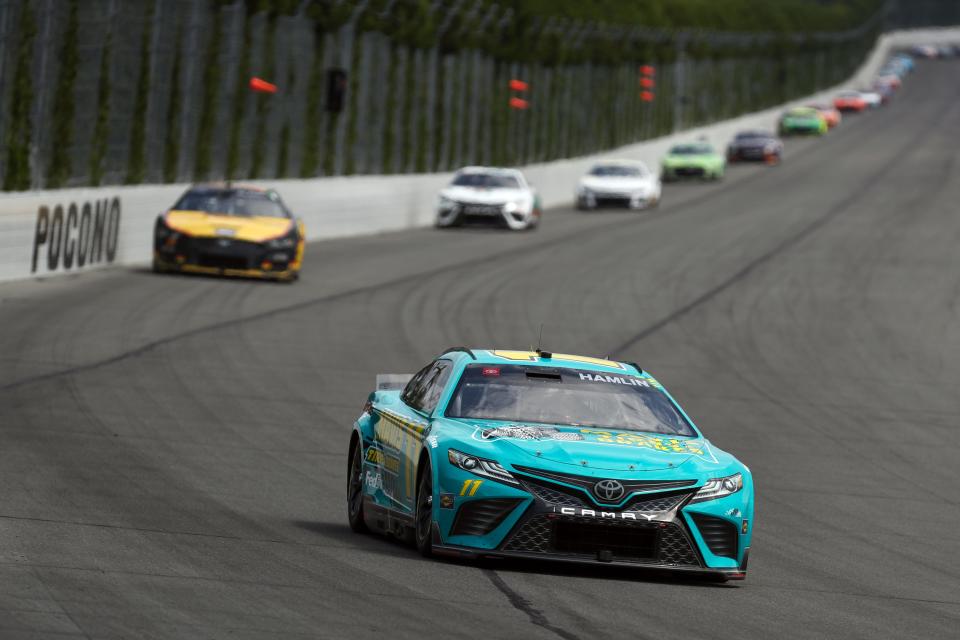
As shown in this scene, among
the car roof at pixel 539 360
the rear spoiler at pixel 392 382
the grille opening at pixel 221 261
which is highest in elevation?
the car roof at pixel 539 360

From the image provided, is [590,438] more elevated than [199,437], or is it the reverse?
[590,438]

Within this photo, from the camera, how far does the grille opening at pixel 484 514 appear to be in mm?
9914

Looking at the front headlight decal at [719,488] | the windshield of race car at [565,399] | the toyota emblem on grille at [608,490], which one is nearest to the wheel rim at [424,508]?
the windshield of race car at [565,399]

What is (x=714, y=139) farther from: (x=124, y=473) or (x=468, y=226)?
(x=124, y=473)

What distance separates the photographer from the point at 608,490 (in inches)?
389

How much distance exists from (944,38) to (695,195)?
14078 centimetres

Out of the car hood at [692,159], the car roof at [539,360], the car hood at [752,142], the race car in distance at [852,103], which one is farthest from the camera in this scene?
the race car in distance at [852,103]

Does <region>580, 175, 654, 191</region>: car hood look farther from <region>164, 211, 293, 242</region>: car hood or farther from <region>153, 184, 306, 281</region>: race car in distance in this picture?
<region>164, 211, 293, 242</region>: car hood

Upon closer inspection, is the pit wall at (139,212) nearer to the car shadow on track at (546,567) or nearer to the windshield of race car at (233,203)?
the windshield of race car at (233,203)

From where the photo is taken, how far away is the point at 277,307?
2533 cm

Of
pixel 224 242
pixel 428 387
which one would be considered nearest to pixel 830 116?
pixel 224 242

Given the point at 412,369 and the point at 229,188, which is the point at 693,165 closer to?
the point at 229,188

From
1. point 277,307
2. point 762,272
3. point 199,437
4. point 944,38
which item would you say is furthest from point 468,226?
point 944,38

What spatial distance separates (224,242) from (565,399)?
→ 18159 millimetres
